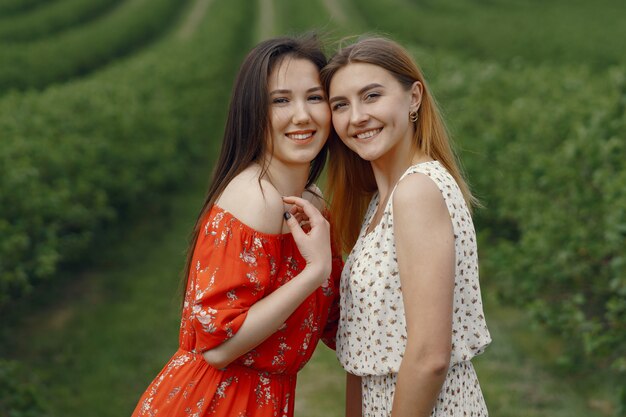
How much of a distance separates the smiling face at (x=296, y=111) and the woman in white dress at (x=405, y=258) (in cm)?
4

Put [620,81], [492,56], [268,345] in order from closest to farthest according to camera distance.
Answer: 1. [268,345]
2. [620,81]
3. [492,56]

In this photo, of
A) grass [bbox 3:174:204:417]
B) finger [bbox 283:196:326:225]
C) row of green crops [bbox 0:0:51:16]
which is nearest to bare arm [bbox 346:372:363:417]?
finger [bbox 283:196:326:225]

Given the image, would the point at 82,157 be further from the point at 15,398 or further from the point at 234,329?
the point at 234,329

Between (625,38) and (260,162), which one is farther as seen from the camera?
(625,38)

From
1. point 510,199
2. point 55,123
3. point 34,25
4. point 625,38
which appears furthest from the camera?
point 34,25

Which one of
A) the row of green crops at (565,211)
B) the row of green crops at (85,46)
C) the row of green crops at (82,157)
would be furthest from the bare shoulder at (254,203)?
the row of green crops at (85,46)

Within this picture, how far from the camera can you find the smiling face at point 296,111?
2.22 meters

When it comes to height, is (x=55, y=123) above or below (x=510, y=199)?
above

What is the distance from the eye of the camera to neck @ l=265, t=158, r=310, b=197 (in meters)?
2.27

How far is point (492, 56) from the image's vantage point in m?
24.3

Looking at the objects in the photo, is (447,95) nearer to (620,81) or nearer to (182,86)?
(620,81)

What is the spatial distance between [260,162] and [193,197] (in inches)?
342

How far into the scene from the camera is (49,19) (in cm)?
3014

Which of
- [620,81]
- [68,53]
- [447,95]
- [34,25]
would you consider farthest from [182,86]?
[34,25]
